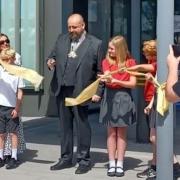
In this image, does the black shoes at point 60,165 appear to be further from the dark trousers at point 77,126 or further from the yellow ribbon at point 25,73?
the yellow ribbon at point 25,73

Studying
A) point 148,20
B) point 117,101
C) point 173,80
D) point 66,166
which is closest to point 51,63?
point 117,101

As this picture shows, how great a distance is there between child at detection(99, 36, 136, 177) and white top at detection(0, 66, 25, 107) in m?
1.11

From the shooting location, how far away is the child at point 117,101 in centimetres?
598

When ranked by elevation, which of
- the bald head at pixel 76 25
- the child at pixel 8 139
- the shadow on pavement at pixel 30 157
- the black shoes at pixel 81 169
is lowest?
the shadow on pavement at pixel 30 157

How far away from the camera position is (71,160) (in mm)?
6629

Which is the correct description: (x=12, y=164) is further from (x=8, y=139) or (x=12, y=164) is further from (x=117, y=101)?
(x=117, y=101)

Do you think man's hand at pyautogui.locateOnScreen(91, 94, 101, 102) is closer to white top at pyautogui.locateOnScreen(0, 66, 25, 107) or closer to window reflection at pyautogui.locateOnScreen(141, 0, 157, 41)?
white top at pyautogui.locateOnScreen(0, 66, 25, 107)

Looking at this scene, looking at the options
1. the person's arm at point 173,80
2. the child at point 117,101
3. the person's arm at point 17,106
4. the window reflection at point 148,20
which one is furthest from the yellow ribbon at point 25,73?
the window reflection at point 148,20

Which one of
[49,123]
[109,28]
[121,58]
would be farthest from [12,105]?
[109,28]

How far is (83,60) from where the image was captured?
6.17 m

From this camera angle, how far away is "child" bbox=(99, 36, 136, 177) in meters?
5.98

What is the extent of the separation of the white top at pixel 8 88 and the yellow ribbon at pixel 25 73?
0.39 feet

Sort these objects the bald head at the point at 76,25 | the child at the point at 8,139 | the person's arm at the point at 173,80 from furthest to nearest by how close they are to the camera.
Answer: the child at the point at 8,139 < the bald head at the point at 76,25 < the person's arm at the point at 173,80

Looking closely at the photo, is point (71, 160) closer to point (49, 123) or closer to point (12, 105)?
point (12, 105)
